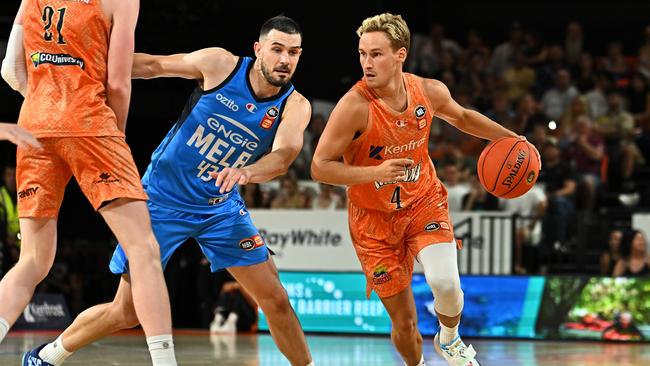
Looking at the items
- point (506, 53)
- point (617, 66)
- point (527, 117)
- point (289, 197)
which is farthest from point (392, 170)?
point (506, 53)

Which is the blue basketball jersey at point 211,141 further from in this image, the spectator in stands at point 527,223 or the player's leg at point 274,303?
the spectator in stands at point 527,223

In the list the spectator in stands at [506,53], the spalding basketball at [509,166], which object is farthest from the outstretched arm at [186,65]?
the spectator in stands at [506,53]

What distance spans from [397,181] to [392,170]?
0.46 metres

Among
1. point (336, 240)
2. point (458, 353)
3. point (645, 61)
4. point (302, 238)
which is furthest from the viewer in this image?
point (645, 61)

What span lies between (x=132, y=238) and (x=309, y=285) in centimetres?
730

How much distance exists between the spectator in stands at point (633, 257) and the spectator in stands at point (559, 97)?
335 centimetres

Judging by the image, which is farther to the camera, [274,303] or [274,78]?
[274,303]

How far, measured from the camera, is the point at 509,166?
6457 millimetres

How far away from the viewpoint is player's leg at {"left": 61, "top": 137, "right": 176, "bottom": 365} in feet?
15.3

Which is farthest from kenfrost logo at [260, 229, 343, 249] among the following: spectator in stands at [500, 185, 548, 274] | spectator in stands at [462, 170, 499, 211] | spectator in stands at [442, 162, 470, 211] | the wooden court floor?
spectator in stands at [500, 185, 548, 274]

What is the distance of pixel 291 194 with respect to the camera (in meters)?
12.7

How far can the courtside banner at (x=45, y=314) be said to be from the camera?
1222 centimetres

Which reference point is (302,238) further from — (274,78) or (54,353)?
(274,78)

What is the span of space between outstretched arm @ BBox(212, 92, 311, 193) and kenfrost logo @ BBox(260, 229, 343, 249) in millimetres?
6328
